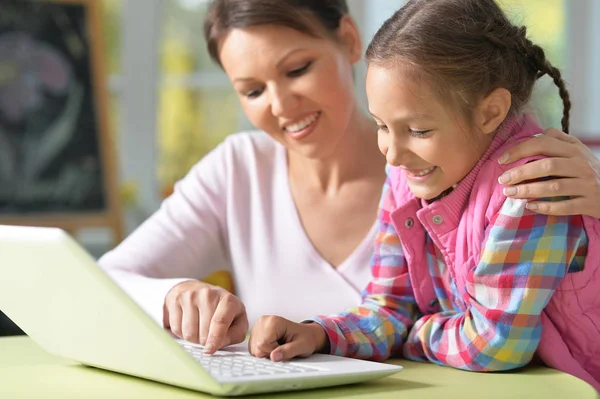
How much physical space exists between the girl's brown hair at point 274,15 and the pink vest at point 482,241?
490 mm

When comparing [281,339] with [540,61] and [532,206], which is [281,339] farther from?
[540,61]

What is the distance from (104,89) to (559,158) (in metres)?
2.48

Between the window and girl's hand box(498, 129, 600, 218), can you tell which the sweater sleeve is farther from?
the window

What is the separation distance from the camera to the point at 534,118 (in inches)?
44.3

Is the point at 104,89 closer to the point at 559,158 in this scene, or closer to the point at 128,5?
the point at 128,5

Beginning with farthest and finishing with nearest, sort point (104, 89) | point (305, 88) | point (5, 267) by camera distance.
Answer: point (104, 89) < point (305, 88) < point (5, 267)

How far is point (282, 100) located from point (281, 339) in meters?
0.52

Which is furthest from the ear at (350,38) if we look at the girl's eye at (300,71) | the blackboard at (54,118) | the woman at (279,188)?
the blackboard at (54,118)

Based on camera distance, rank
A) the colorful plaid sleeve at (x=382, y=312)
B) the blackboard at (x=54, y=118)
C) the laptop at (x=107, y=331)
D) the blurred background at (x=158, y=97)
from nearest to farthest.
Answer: the laptop at (x=107, y=331), the colorful plaid sleeve at (x=382, y=312), the blackboard at (x=54, y=118), the blurred background at (x=158, y=97)

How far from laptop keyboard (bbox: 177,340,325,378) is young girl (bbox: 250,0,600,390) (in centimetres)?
3

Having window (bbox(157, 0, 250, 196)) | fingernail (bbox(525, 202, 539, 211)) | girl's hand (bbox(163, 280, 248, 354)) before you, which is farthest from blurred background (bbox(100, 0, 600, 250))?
fingernail (bbox(525, 202, 539, 211))

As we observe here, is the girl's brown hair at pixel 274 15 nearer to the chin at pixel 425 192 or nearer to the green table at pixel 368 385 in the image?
the chin at pixel 425 192

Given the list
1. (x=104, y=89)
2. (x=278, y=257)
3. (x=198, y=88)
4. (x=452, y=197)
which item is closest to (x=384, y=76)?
(x=452, y=197)

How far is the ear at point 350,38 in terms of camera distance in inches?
61.7
